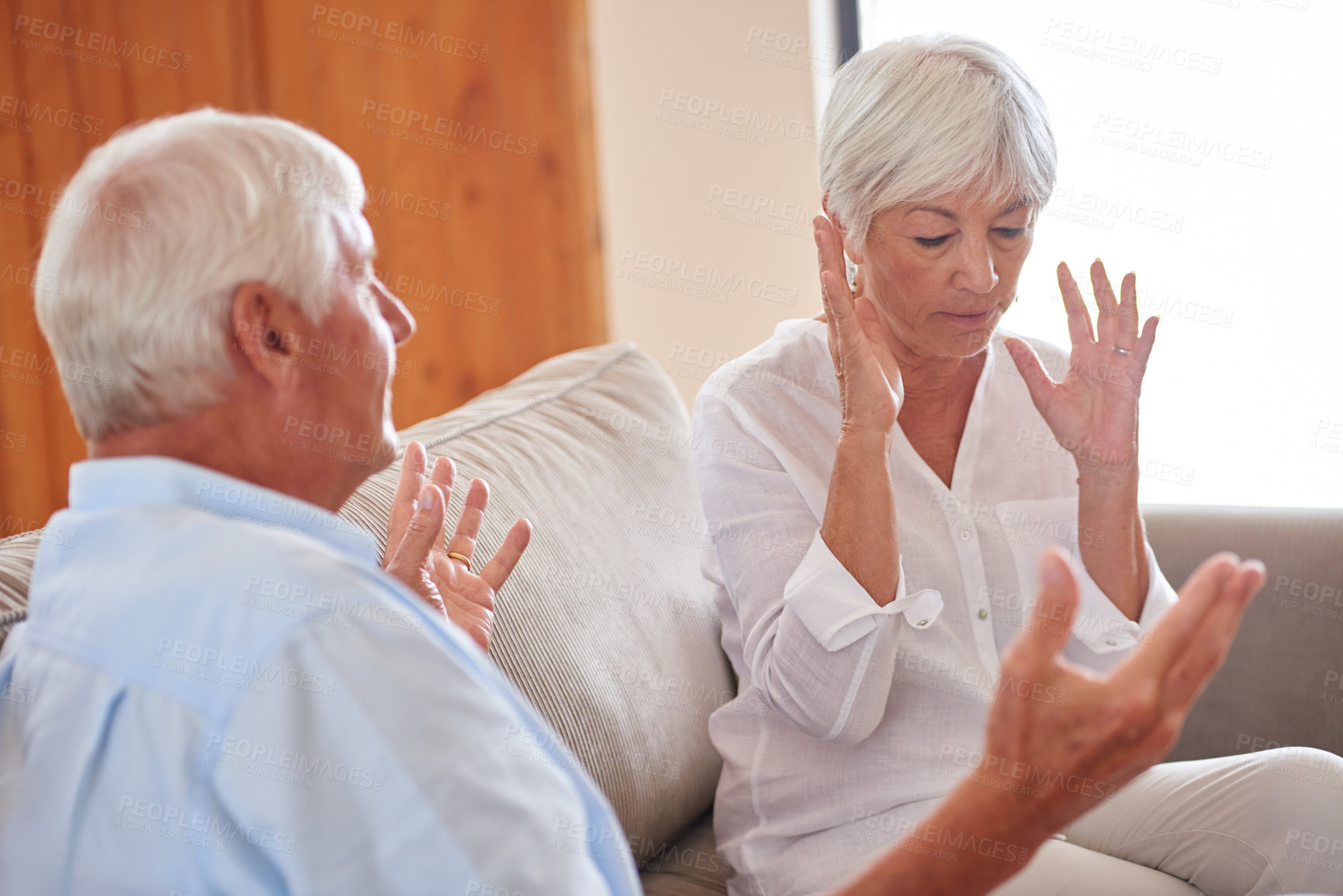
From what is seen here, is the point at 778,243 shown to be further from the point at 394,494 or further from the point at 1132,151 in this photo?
the point at 394,494

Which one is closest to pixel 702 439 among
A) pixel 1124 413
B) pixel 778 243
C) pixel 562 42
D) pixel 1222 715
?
pixel 1124 413

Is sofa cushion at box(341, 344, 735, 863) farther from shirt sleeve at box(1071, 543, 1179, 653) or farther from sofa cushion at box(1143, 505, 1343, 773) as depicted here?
sofa cushion at box(1143, 505, 1343, 773)

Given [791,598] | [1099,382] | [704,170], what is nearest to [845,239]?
[1099,382]

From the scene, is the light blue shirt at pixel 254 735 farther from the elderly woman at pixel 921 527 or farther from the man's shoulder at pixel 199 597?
the elderly woman at pixel 921 527

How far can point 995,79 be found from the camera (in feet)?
4.15

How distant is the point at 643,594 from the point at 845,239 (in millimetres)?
522

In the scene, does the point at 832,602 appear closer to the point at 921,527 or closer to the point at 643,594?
the point at 921,527

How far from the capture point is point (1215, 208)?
2.13 m

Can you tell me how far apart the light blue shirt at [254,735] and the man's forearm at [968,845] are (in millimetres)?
198

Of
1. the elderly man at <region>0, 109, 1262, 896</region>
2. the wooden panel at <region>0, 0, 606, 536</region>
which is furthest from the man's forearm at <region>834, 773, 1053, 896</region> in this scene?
the wooden panel at <region>0, 0, 606, 536</region>

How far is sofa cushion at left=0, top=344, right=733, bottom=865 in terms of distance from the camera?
3.96 feet

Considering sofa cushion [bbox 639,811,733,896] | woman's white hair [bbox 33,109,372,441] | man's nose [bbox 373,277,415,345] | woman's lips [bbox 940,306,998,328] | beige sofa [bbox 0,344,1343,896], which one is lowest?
sofa cushion [bbox 639,811,733,896]

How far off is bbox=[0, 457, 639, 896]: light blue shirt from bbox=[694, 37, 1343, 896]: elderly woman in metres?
0.54

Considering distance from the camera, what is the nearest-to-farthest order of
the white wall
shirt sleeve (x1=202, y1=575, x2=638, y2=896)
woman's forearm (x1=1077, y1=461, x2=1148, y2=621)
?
shirt sleeve (x1=202, y1=575, x2=638, y2=896) → woman's forearm (x1=1077, y1=461, x2=1148, y2=621) → the white wall
